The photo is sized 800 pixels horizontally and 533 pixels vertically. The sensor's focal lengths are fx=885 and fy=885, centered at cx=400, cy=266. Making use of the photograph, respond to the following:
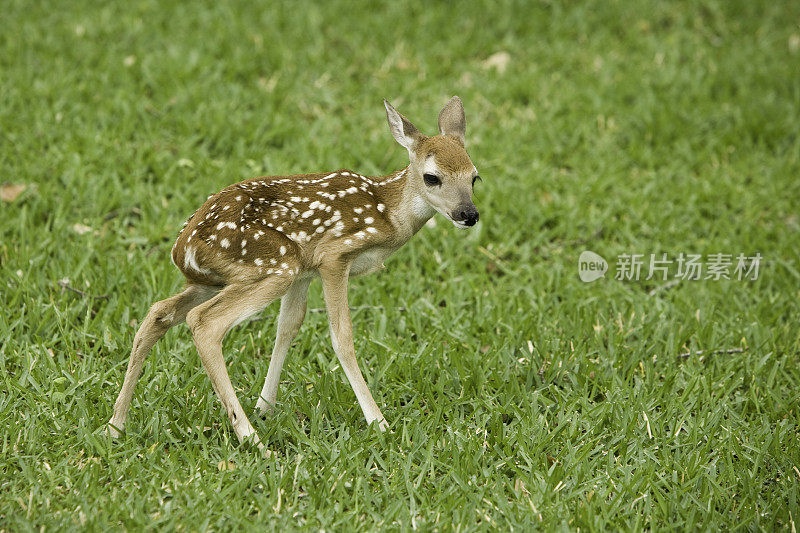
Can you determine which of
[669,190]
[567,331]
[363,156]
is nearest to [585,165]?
[669,190]

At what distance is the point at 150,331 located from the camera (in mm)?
3660

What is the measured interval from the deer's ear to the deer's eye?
0.60 ft

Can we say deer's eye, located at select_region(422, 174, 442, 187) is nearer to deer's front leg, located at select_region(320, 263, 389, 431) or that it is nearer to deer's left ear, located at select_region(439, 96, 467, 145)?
deer's left ear, located at select_region(439, 96, 467, 145)

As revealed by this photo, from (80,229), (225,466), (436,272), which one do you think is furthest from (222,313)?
(80,229)

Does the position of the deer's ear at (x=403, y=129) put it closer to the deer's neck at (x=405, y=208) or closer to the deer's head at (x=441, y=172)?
the deer's head at (x=441, y=172)

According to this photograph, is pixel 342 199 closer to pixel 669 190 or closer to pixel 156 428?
pixel 156 428

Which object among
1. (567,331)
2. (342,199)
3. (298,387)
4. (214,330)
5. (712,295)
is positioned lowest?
(712,295)

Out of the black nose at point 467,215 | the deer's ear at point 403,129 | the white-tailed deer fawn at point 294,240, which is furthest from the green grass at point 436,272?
the deer's ear at point 403,129

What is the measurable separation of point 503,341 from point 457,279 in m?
0.77

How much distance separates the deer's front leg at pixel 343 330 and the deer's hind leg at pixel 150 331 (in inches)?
19.3

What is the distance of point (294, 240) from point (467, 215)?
72 cm

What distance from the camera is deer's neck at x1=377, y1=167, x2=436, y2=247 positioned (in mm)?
3779

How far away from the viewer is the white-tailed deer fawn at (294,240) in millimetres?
3549

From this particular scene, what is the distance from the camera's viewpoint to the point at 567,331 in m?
4.89
